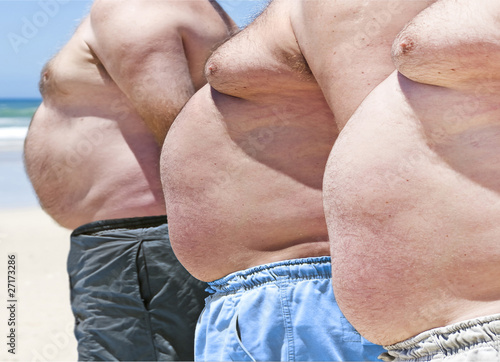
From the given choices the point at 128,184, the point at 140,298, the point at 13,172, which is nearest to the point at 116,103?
the point at 128,184

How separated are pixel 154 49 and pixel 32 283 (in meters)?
3.51

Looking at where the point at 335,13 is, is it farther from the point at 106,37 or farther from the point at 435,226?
the point at 106,37

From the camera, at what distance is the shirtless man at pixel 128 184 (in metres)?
1.76

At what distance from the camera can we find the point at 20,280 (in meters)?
4.82

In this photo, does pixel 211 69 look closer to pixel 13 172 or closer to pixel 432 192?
pixel 432 192

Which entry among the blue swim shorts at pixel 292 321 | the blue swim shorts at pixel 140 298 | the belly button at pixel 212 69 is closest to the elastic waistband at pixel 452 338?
the blue swim shorts at pixel 292 321

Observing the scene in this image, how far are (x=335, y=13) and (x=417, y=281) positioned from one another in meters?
0.45

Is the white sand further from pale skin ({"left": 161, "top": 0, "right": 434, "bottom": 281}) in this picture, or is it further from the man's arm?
pale skin ({"left": 161, "top": 0, "right": 434, "bottom": 281})

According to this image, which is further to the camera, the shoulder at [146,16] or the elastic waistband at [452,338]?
the shoulder at [146,16]

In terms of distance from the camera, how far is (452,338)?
937mm

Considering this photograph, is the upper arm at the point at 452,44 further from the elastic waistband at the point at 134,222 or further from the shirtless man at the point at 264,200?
the elastic waistband at the point at 134,222

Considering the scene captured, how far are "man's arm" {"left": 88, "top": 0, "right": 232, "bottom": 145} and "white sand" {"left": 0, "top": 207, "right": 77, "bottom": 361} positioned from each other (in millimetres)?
2057

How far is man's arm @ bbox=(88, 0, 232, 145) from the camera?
172cm

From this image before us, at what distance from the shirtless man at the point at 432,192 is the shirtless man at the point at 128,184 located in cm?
85
